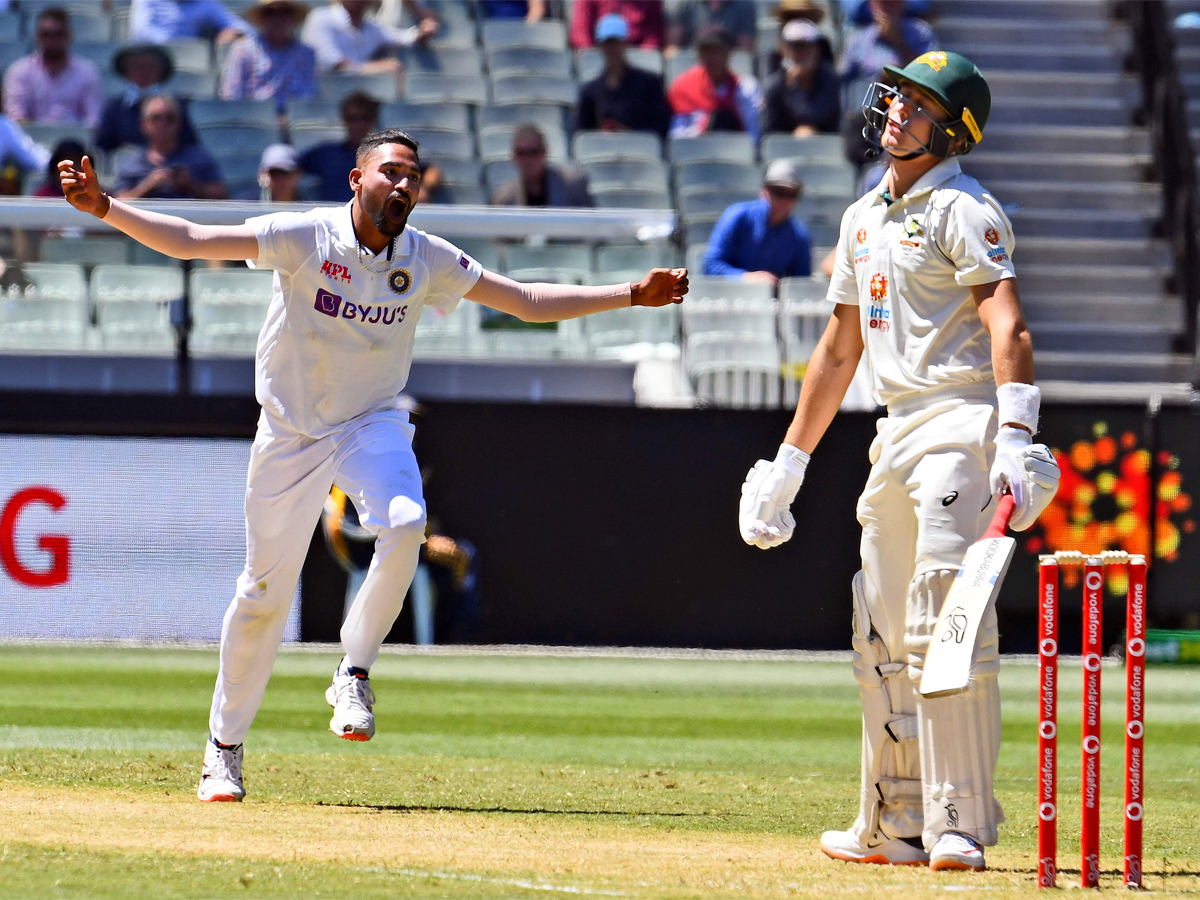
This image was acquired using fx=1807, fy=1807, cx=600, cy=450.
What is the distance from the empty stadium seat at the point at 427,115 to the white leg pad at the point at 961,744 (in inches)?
474

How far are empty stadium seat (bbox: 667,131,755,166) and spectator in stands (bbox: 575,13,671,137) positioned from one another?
0.37 meters

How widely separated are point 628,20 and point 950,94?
13.2m

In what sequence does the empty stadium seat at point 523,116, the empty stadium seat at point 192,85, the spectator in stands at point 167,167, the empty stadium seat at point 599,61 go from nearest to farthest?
the spectator in stands at point 167,167 < the empty stadium seat at point 523,116 < the empty stadium seat at point 192,85 < the empty stadium seat at point 599,61

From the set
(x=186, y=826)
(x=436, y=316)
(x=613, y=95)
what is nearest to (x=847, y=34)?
(x=613, y=95)

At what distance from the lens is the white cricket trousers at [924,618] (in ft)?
16.4

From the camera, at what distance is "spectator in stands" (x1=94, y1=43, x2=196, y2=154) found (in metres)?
15.7

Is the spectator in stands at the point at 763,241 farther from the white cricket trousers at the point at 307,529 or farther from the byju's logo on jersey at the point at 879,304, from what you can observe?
the byju's logo on jersey at the point at 879,304

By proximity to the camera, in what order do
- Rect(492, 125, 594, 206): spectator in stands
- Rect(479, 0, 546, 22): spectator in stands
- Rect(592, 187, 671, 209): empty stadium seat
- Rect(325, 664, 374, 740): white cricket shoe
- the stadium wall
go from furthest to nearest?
Rect(479, 0, 546, 22): spectator in stands < Rect(592, 187, 671, 209): empty stadium seat < Rect(492, 125, 594, 206): spectator in stands < the stadium wall < Rect(325, 664, 374, 740): white cricket shoe

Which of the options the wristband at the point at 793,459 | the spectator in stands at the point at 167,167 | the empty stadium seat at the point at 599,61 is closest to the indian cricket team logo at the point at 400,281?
the wristband at the point at 793,459

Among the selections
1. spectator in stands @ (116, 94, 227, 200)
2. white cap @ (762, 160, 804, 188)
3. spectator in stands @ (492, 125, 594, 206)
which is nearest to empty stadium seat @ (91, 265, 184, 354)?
spectator in stands @ (116, 94, 227, 200)

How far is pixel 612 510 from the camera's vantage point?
12695 millimetres

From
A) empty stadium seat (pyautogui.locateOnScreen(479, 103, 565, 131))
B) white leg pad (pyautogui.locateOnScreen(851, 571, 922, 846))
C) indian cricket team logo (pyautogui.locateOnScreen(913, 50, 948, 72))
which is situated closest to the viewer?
white leg pad (pyautogui.locateOnScreen(851, 571, 922, 846))

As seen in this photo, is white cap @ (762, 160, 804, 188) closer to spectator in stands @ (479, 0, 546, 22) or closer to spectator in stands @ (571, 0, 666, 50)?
spectator in stands @ (571, 0, 666, 50)

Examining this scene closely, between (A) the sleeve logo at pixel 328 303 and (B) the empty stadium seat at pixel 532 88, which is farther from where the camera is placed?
(B) the empty stadium seat at pixel 532 88
